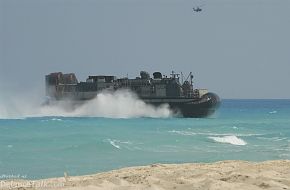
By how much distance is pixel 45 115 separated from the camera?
5878 centimetres

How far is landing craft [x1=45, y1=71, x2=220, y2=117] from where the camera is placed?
5234 centimetres

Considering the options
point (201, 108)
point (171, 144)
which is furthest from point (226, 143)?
point (201, 108)

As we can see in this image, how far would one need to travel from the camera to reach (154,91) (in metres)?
53.9

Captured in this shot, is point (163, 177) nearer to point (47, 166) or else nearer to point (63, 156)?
point (47, 166)

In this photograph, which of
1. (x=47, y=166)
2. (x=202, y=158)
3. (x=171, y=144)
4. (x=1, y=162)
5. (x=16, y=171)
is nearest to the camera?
(x=16, y=171)

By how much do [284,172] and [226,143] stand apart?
15260 mm

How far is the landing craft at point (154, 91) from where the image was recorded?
52344 mm

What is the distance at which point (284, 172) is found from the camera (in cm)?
814

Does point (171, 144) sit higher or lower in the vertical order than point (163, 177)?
lower

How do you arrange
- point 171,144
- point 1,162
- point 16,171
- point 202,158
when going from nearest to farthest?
point 16,171
point 1,162
point 202,158
point 171,144

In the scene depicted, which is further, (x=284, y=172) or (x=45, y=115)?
(x=45, y=115)

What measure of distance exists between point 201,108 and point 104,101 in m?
9.92

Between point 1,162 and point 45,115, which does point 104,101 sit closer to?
point 45,115

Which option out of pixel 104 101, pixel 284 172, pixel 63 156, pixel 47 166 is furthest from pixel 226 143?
pixel 104 101
